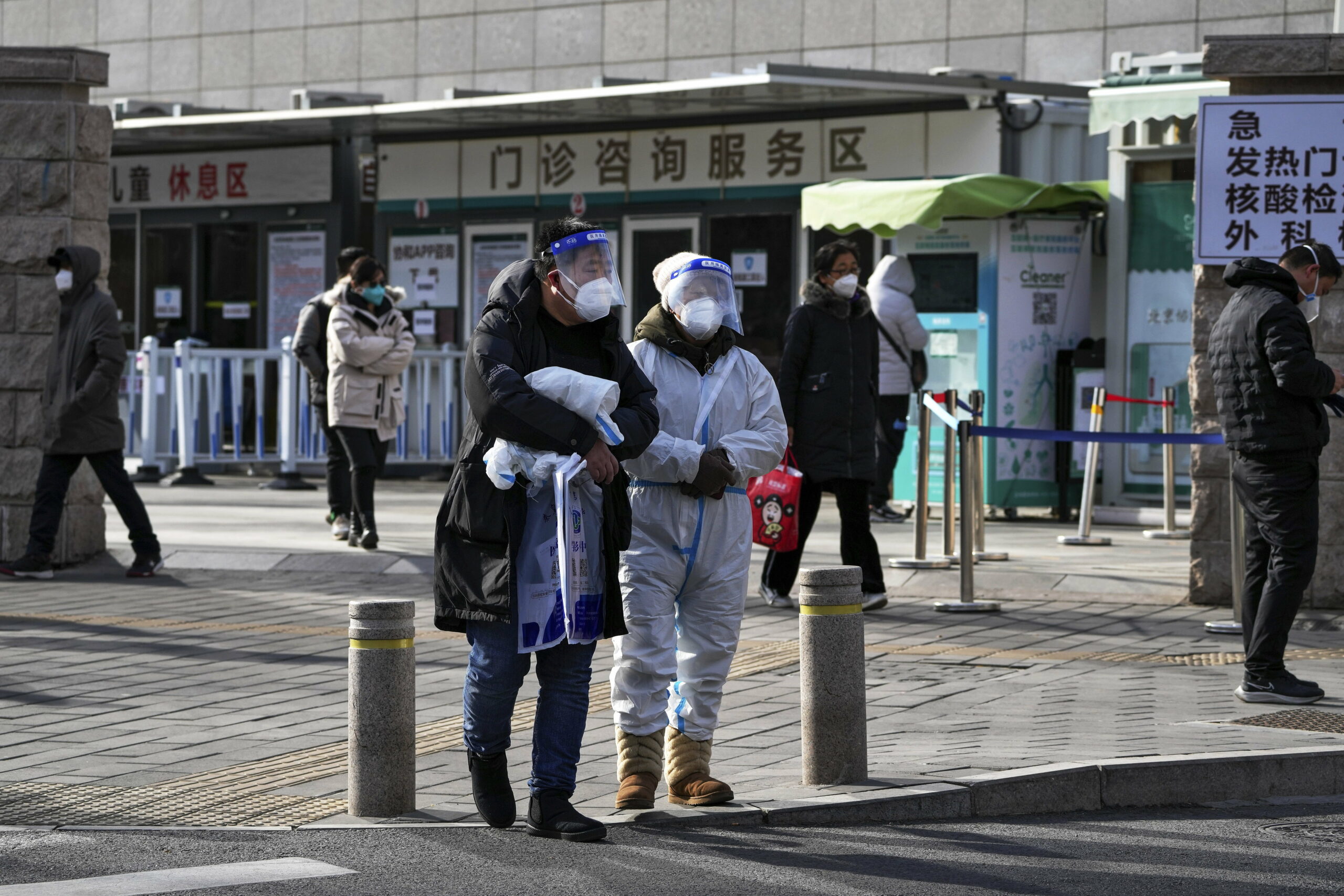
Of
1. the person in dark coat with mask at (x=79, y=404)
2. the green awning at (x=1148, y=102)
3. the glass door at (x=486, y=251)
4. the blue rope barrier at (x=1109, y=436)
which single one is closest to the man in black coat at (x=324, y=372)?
the person in dark coat with mask at (x=79, y=404)

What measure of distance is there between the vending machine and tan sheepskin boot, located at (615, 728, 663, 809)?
940 cm

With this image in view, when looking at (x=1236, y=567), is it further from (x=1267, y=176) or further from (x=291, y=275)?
(x=291, y=275)

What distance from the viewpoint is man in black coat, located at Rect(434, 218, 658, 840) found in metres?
5.53

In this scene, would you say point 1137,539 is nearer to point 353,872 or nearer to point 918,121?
point 918,121

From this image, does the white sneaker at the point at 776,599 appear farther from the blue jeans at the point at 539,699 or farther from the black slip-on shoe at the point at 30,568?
the blue jeans at the point at 539,699

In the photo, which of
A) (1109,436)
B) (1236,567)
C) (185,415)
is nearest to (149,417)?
(185,415)

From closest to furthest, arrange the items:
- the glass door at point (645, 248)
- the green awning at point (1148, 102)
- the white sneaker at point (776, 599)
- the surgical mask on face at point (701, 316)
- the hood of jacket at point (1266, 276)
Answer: the surgical mask on face at point (701, 316) < the hood of jacket at point (1266, 276) < the white sneaker at point (776, 599) < the green awning at point (1148, 102) < the glass door at point (645, 248)

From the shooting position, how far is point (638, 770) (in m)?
5.90

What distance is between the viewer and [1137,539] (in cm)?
1377

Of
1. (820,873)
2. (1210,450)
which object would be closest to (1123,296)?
(1210,450)

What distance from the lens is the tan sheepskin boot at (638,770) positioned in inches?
232

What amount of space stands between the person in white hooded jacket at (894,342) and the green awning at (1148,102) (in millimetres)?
1788

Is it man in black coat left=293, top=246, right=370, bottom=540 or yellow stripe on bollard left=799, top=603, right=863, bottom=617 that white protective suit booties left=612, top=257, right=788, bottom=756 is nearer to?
yellow stripe on bollard left=799, top=603, right=863, bottom=617

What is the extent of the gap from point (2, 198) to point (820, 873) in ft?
27.1
